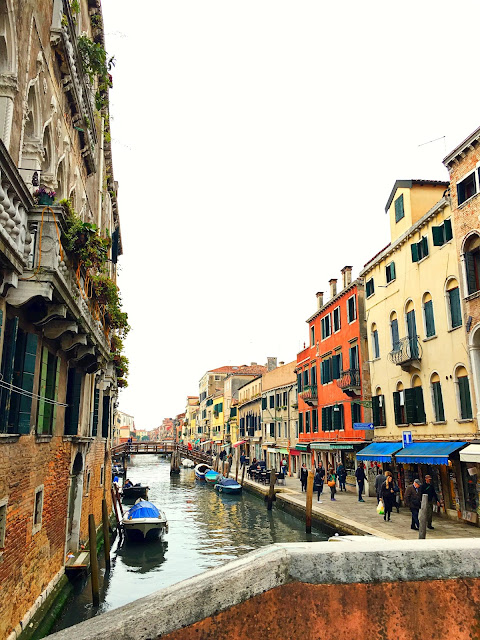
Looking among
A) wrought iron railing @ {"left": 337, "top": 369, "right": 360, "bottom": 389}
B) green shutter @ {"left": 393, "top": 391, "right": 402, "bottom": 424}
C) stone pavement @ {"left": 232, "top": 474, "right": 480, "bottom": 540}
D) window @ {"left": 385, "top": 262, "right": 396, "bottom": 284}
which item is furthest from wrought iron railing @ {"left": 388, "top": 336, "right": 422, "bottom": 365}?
stone pavement @ {"left": 232, "top": 474, "right": 480, "bottom": 540}

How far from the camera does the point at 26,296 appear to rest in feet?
22.8

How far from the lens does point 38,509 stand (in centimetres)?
931

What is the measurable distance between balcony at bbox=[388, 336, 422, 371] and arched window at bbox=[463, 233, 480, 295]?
3541 millimetres

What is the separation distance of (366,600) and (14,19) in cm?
797

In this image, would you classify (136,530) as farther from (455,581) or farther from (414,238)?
(455,581)

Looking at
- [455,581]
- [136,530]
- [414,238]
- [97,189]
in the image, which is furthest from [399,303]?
[455,581]

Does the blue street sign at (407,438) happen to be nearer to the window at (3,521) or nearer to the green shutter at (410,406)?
the green shutter at (410,406)

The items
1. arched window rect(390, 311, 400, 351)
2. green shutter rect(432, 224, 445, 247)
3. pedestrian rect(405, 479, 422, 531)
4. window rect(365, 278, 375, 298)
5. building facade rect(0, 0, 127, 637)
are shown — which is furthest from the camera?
window rect(365, 278, 375, 298)

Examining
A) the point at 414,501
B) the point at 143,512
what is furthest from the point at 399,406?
the point at 143,512

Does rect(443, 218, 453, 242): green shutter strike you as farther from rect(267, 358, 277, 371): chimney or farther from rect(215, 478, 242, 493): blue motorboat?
rect(267, 358, 277, 371): chimney

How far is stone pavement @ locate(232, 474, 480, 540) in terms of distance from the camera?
13817mm

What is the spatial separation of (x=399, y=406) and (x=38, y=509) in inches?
573

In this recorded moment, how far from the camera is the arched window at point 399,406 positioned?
19.8 m

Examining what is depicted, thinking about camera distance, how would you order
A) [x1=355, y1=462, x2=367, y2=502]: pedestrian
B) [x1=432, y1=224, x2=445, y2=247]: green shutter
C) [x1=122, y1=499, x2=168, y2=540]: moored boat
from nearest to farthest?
[x1=432, y1=224, x2=445, y2=247]: green shutter, [x1=122, y1=499, x2=168, y2=540]: moored boat, [x1=355, y1=462, x2=367, y2=502]: pedestrian
